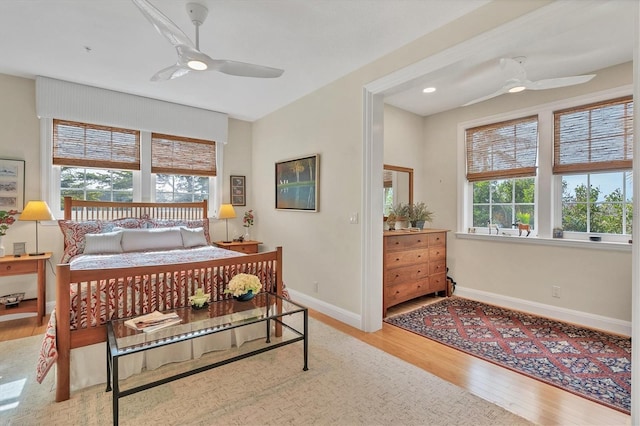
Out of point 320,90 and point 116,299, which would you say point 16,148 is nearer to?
point 116,299

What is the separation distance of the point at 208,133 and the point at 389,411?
14.2ft

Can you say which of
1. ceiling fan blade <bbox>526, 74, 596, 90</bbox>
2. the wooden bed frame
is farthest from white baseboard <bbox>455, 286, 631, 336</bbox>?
the wooden bed frame

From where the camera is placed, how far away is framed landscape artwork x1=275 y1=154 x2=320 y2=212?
→ 3.85 metres

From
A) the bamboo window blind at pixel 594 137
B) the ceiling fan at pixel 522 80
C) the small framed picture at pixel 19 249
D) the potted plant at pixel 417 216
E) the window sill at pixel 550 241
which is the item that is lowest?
the small framed picture at pixel 19 249

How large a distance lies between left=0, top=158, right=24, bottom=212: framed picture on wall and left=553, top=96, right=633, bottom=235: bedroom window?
6.18m

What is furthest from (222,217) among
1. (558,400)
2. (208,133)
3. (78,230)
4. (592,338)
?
(592,338)

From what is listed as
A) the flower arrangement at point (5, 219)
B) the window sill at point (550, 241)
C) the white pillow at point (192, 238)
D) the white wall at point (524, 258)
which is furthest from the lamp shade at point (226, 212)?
the window sill at point (550, 241)

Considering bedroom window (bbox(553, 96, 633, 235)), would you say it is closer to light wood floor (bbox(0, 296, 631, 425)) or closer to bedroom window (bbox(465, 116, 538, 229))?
bedroom window (bbox(465, 116, 538, 229))

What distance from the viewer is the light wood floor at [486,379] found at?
1.87 meters

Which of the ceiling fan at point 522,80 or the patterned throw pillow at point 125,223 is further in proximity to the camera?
the patterned throw pillow at point 125,223

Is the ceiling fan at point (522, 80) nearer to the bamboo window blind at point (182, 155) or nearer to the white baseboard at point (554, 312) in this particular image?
the white baseboard at point (554, 312)

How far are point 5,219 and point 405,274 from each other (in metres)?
4.52

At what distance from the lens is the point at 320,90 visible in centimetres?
375

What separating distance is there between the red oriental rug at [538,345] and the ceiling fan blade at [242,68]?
2.80m
